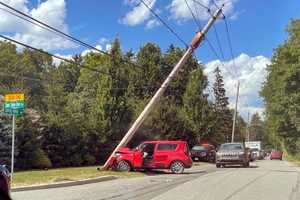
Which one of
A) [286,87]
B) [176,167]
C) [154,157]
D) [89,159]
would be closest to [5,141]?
[154,157]

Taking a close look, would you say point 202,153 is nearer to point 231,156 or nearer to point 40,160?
point 231,156

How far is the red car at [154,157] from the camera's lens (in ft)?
88.7

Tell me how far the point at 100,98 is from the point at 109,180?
1462 centimetres

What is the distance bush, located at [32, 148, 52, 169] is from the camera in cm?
2998

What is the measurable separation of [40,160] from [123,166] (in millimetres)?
5845

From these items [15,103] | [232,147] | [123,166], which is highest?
[15,103]

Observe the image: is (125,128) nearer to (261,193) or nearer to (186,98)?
(186,98)

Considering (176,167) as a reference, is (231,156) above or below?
above

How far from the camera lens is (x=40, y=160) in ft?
99.5

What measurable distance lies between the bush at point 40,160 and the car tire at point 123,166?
5.51m

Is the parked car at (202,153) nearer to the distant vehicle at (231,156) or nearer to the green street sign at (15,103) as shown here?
the distant vehicle at (231,156)

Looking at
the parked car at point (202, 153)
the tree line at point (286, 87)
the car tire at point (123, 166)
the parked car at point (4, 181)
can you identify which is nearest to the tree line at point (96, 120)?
the parked car at point (202, 153)

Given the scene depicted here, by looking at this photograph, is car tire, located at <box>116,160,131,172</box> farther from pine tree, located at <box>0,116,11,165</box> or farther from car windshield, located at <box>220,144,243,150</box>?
car windshield, located at <box>220,144,243,150</box>

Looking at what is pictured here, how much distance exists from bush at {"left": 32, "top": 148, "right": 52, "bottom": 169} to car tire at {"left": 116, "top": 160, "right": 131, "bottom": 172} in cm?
551
